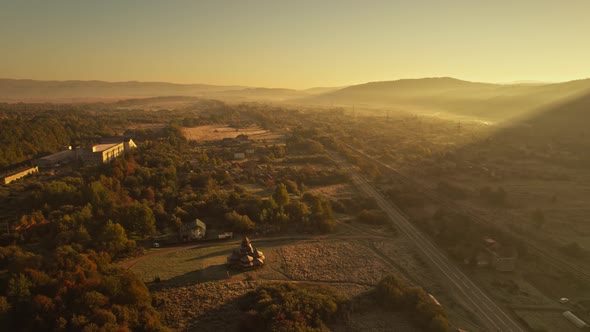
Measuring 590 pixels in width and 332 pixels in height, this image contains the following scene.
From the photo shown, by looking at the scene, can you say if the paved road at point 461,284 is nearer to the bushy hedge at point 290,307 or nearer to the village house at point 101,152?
the bushy hedge at point 290,307

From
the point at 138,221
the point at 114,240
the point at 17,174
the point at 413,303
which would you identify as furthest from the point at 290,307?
the point at 17,174

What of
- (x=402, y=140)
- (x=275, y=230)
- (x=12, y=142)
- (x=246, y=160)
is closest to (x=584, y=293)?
(x=275, y=230)

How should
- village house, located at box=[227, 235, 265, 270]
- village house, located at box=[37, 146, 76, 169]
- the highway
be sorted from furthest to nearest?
village house, located at box=[37, 146, 76, 169], the highway, village house, located at box=[227, 235, 265, 270]

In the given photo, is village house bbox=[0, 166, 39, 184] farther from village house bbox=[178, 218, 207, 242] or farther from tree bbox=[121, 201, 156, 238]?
village house bbox=[178, 218, 207, 242]

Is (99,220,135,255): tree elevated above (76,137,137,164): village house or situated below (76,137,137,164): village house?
below

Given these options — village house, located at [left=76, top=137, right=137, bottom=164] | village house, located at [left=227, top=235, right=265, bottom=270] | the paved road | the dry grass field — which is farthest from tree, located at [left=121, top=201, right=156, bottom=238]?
the dry grass field

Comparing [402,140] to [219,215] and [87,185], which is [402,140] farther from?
[87,185]

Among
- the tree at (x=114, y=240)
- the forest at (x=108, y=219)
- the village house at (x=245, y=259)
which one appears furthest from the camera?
the tree at (x=114, y=240)

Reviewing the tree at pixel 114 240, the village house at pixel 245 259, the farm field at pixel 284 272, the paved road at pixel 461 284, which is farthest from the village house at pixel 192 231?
the paved road at pixel 461 284

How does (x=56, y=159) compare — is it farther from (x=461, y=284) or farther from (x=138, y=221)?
(x=461, y=284)
